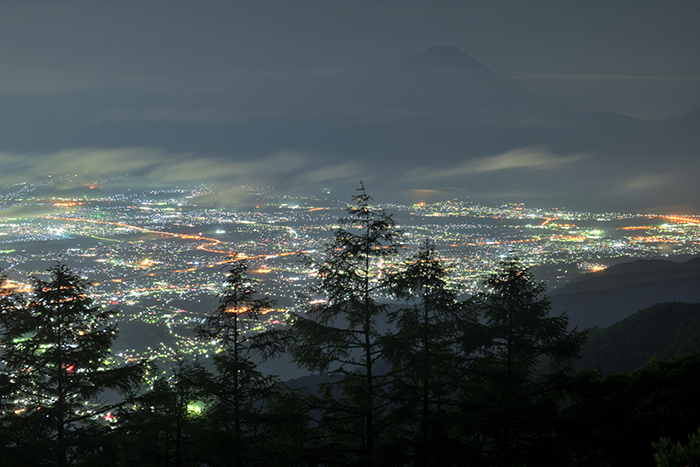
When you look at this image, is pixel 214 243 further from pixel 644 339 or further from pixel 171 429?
pixel 171 429

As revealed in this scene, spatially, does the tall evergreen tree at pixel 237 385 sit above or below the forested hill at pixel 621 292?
above

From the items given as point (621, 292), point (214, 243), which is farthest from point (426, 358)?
point (214, 243)

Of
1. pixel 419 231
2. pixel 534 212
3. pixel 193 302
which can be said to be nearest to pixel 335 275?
pixel 193 302

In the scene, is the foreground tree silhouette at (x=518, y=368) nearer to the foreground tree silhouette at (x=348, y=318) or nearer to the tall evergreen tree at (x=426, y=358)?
the tall evergreen tree at (x=426, y=358)

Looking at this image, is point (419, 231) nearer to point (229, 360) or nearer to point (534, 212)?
point (534, 212)

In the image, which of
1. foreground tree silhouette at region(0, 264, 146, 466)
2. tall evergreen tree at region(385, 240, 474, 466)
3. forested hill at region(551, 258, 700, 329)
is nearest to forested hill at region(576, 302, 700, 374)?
forested hill at region(551, 258, 700, 329)

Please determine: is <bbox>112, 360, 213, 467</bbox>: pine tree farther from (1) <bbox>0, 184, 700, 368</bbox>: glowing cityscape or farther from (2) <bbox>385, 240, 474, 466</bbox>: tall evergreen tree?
(1) <bbox>0, 184, 700, 368</bbox>: glowing cityscape

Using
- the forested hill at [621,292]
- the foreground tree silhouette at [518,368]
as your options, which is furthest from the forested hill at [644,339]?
the foreground tree silhouette at [518,368]
